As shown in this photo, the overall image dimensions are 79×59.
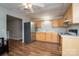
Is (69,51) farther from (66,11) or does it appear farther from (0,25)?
(0,25)

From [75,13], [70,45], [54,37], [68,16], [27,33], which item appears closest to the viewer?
[70,45]

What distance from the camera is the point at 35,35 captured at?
Answer: 2.76m

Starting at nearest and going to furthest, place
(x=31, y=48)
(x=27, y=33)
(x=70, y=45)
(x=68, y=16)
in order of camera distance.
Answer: (x=70, y=45), (x=68, y=16), (x=27, y=33), (x=31, y=48)

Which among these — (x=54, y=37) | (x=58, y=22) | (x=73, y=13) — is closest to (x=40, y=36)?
(x=54, y=37)

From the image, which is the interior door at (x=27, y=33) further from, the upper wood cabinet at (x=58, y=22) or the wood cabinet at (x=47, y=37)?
the upper wood cabinet at (x=58, y=22)

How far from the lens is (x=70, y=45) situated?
2240 millimetres

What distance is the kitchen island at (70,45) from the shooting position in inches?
85.5

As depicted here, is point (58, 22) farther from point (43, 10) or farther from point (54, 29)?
point (43, 10)

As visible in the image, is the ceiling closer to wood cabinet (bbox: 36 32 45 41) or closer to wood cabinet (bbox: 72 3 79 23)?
wood cabinet (bbox: 72 3 79 23)

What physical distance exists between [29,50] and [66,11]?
1.81 meters

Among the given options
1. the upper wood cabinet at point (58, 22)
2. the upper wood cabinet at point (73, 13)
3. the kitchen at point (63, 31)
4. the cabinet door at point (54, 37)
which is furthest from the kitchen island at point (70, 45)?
the upper wood cabinet at point (73, 13)

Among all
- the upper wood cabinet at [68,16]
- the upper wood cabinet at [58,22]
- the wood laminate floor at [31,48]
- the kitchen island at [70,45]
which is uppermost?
the upper wood cabinet at [68,16]

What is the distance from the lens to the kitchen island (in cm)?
217

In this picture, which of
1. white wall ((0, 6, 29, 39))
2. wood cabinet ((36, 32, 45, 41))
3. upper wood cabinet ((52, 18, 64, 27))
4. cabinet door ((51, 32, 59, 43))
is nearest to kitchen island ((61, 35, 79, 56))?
cabinet door ((51, 32, 59, 43))
